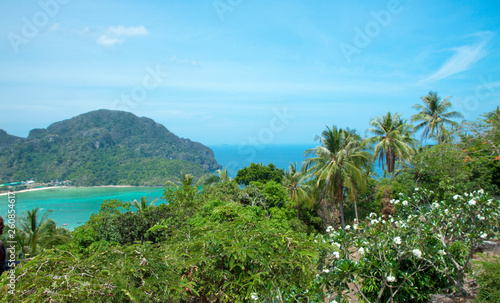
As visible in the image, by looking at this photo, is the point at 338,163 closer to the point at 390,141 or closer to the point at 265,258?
the point at 390,141

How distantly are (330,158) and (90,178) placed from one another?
88.1 meters

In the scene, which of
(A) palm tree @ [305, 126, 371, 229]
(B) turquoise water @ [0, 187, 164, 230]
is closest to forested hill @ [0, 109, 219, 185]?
(B) turquoise water @ [0, 187, 164, 230]

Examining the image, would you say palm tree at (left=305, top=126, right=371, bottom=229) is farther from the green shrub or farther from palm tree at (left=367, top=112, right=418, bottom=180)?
the green shrub

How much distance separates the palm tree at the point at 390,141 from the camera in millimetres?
22641

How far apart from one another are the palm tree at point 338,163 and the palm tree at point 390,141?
568 centimetres

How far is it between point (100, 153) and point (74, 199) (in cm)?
2273

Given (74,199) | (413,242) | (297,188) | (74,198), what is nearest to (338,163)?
(297,188)

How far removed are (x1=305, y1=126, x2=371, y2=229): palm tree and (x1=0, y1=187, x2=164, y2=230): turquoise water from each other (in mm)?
57076

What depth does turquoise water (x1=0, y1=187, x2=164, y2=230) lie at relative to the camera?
65.6m

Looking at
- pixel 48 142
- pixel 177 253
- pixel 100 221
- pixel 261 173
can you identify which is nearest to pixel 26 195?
pixel 48 142

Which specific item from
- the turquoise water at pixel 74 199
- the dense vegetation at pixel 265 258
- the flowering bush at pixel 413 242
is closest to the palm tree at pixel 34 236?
the dense vegetation at pixel 265 258

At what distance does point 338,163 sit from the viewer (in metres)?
17.1

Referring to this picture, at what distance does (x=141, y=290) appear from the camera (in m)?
2.95

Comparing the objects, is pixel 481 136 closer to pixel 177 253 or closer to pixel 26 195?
pixel 177 253
